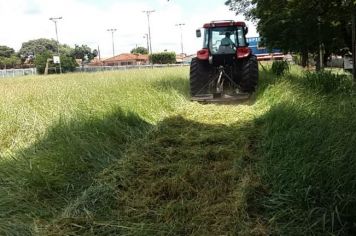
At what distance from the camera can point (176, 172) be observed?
16.8 ft

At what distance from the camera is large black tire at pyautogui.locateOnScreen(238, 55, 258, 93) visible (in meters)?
12.2

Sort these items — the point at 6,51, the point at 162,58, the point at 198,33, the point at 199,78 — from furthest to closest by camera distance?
the point at 6,51
the point at 162,58
the point at 198,33
the point at 199,78

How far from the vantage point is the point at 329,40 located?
698 inches

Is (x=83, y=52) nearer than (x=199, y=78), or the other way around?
(x=199, y=78)

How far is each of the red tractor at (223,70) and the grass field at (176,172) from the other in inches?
166

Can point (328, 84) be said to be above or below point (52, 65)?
below

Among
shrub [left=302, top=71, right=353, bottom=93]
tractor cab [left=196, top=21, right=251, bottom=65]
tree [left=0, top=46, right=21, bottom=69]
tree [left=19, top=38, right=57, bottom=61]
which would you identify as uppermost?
tree [left=19, top=38, right=57, bottom=61]

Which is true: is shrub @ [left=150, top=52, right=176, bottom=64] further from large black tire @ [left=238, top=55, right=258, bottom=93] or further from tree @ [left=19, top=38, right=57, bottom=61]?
large black tire @ [left=238, top=55, right=258, bottom=93]

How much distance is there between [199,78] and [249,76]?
4.62 ft

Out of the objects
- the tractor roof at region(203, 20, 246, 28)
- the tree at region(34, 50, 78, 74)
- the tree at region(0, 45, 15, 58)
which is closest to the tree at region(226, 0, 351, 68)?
the tractor roof at region(203, 20, 246, 28)

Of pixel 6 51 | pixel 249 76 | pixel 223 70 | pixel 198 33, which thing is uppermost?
pixel 6 51

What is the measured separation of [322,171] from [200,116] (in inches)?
205

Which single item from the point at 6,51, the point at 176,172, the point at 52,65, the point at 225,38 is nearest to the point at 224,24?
the point at 225,38

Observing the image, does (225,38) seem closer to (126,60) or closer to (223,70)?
(223,70)
